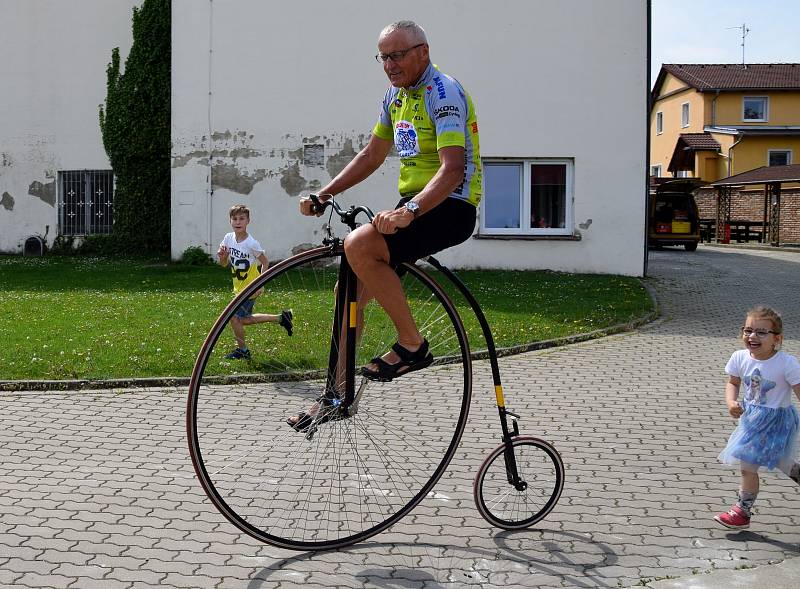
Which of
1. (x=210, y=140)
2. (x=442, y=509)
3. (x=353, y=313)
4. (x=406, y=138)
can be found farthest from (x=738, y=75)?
(x=353, y=313)

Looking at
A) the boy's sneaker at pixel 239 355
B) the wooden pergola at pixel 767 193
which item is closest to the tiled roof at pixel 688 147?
the wooden pergola at pixel 767 193

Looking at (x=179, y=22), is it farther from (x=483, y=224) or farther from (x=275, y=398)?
(x=275, y=398)

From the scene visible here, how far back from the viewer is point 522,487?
5.26 m

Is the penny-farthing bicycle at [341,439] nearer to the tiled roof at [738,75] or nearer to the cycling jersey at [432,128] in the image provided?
the cycling jersey at [432,128]

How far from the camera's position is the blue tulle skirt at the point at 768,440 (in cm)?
531

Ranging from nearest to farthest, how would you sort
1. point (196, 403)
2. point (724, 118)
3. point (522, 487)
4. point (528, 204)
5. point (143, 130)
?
point (196, 403) < point (522, 487) < point (528, 204) < point (143, 130) < point (724, 118)

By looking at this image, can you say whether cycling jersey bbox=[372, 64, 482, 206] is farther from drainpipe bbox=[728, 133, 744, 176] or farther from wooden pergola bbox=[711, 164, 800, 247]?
drainpipe bbox=[728, 133, 744, 176]

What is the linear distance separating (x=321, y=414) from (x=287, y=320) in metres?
1.48

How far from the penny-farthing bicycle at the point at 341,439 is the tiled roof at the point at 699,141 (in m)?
54.0

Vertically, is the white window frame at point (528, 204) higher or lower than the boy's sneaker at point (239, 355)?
higher

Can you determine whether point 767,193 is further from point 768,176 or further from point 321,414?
point 321,414

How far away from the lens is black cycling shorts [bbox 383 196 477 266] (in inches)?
185

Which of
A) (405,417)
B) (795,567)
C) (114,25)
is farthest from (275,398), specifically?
(114,25)

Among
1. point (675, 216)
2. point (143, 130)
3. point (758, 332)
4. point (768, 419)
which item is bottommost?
point (768, 419)
